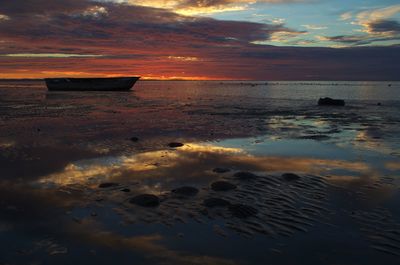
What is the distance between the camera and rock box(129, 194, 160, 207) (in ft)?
25.9

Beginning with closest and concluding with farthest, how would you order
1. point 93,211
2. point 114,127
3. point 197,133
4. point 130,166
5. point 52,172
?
point 93,211 < point 52,172 < point 130,166 < point 197,133 < point 114,127

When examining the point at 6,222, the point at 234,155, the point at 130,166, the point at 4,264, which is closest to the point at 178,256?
the point at 4,264

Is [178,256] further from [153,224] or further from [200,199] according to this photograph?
[200,199]

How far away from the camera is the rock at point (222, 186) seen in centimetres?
A: 905

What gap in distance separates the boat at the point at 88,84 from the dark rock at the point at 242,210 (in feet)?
258

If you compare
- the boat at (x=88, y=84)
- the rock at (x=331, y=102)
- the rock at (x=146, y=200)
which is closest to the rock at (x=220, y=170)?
the rock at (x=146, y=200)

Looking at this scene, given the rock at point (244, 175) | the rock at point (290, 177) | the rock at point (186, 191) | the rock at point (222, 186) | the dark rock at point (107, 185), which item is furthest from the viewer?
the rock at point (244, 175)

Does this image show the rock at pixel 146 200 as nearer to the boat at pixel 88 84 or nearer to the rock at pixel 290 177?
the rock at pixel 290 177

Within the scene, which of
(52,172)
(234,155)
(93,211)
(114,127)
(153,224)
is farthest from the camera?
(114,127)

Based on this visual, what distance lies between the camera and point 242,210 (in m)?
7.44

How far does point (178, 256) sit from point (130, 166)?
631 centimetres

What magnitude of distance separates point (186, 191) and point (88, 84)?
81638 millimetres

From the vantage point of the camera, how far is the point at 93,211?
7.49m

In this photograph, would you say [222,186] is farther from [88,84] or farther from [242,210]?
[88,84]
